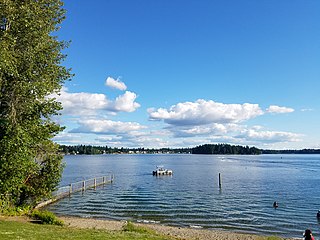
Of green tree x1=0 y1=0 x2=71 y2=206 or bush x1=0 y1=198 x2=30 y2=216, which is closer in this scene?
green tree x1=0 y1=0 x2=71 y2=206

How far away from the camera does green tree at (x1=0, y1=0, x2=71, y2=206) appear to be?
1943cm

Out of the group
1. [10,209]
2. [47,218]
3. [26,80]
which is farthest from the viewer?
[10,209]

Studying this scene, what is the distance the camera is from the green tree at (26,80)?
63.8 ft

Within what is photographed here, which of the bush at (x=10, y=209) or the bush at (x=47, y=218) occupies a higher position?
the bush at (x=10, y=209)

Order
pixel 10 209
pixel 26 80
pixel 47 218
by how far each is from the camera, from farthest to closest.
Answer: pixel 10 209 → pixel 47 218 → pixel 26 80

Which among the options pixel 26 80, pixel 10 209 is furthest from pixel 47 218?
pixel 26 80

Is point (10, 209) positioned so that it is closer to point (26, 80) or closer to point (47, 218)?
point (47, 218)

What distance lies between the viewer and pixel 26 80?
68.7 feet

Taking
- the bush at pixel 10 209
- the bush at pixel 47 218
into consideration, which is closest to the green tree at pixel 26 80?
the bush at pixel 10 209

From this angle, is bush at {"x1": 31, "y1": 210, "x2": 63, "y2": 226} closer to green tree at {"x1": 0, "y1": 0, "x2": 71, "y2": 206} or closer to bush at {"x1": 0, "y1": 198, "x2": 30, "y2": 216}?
bush at {"x1": 0, "y1": 198, "x2": 30, "y2": 216}

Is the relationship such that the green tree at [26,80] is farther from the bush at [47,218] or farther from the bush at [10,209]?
the bush at [47,218]

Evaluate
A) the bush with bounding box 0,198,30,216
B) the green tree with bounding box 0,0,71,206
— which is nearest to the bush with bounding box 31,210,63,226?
the bush with bounding box 0,198,30,216

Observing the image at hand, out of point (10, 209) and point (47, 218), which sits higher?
point (10, 209)

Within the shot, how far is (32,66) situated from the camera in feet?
67.8
